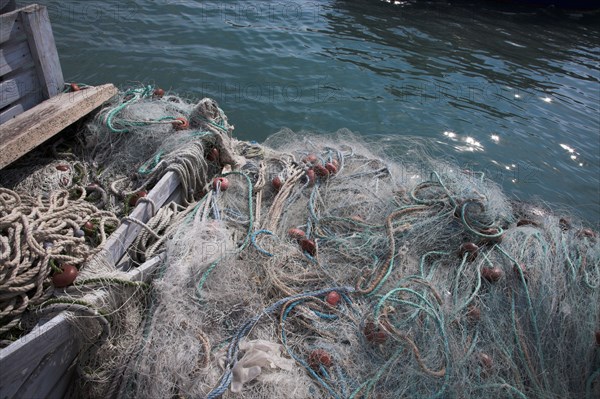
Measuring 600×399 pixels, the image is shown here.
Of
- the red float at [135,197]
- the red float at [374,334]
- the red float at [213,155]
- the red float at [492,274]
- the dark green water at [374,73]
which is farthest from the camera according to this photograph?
the dark green water at [374,73]

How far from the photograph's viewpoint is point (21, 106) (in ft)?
12.7

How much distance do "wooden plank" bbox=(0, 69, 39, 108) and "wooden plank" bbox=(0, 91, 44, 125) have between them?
0.13 ft

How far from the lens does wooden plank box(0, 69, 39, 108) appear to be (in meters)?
3.63

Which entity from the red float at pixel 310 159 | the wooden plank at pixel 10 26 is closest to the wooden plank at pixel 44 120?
the wooden plank at pixel 10 26

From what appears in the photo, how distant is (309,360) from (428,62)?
8.51 m

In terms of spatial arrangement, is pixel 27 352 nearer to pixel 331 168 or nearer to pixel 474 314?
pixel 474 314

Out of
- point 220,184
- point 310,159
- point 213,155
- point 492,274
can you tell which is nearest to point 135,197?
point 220,184

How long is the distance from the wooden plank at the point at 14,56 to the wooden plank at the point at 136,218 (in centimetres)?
165

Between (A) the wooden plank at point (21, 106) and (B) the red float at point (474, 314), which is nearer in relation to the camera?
(B) the red float at point (474, 314)

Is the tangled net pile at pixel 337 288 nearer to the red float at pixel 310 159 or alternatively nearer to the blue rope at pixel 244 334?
the blue rope at pixel 244 334

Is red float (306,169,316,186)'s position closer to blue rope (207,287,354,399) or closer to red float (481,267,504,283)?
blue rope (207,287,354,399)

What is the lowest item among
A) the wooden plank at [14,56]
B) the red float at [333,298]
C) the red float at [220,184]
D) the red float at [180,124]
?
the red float at [333,298]

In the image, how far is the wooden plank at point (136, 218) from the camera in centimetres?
287

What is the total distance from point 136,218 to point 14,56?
197 centimetres
